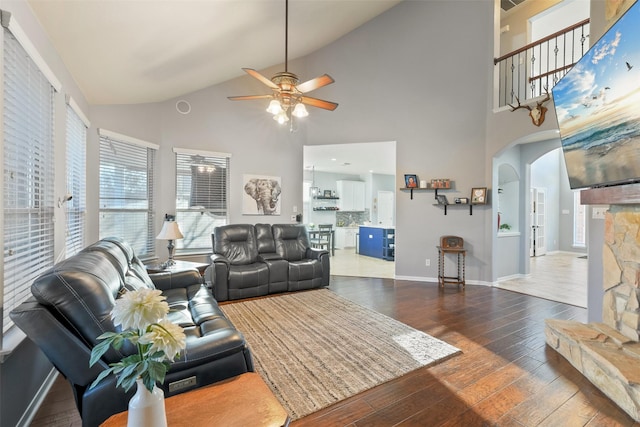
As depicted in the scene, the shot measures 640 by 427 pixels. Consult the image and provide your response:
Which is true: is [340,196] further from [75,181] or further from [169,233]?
[75,181]

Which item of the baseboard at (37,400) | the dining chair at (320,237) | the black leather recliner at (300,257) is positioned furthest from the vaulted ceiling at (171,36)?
the dining chair at (320,237)

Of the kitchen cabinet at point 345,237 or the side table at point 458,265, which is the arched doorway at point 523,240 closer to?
the side table at point 458,265

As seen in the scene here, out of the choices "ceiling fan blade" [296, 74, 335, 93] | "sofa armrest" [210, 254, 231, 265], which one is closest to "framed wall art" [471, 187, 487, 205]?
"ceiling fan blade" [296, 74, 335, 93]

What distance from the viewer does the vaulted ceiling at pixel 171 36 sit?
216 centimetres

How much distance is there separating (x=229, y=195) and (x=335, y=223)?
207 inches

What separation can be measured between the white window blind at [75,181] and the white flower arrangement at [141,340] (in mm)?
2449

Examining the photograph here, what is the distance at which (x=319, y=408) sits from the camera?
1810mm

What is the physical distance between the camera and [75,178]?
118 inches

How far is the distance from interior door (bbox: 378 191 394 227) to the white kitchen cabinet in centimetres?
65

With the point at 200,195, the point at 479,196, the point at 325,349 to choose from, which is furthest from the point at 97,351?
the point at 479,196

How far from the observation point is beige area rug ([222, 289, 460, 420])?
201 centimetres

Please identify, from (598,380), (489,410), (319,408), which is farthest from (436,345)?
(319,408)

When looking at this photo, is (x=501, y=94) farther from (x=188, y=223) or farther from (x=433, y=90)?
(x=188, y=223)

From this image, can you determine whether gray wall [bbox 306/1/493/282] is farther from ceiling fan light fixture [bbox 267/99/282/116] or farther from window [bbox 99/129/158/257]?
window [bbox 99/129/158/257]
